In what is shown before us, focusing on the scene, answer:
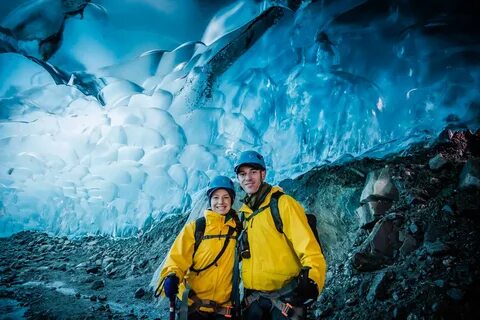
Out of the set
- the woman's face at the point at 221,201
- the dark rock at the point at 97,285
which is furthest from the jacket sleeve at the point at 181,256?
the dark rock at the point at 97,285

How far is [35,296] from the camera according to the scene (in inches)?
299

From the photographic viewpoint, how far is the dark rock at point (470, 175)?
478cm

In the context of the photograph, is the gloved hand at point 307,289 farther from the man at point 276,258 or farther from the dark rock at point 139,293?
the dark rock at point 139,293

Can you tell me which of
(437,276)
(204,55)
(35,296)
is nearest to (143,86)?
(204,55)

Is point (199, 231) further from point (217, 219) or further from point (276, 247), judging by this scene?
point (276, 247)

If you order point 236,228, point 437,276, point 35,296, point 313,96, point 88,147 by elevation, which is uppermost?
point 313,96

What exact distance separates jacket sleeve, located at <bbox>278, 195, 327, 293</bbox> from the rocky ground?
8.00ft

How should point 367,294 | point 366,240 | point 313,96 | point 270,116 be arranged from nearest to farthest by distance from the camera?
point 367,294
point 366,240
point 313,96
point 270,116

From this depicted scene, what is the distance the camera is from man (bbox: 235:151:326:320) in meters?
2.12

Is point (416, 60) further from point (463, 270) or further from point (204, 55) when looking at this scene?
point (204, 55)

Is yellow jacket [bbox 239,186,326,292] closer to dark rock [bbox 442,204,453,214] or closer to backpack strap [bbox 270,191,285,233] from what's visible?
backpack strap [bbox 270,191,285,233]

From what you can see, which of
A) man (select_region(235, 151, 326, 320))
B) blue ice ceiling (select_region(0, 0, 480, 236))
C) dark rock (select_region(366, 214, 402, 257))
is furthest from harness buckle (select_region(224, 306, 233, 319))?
blue ice ceiling (select_region(0, 0, 480, 236))

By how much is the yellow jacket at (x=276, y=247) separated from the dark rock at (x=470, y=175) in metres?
4.46

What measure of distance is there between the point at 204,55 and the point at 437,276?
17.9 feet
